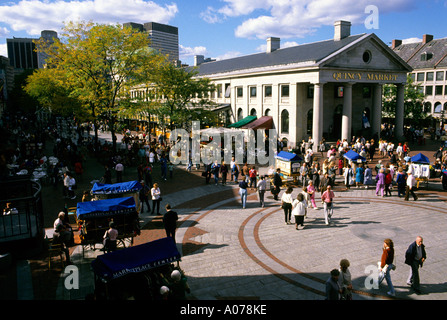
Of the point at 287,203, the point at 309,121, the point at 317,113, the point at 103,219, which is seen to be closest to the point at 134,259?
the point at 103,219

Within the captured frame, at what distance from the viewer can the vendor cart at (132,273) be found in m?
8.12

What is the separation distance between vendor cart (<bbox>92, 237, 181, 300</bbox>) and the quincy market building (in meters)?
31.5

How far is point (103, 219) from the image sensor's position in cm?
1289

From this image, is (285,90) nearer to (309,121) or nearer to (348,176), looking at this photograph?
(309,121)

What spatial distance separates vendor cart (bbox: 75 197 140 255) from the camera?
12417 mm

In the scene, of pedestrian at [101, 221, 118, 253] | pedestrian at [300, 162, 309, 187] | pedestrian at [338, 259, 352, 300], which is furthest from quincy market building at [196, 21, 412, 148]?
pedestrian at [338, 259, 352, 300]

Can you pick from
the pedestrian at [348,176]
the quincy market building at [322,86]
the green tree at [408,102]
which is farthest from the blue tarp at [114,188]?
the green tree at [408,102]

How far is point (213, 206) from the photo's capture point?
19.1 meters

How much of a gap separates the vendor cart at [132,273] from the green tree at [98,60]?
78.2 feet

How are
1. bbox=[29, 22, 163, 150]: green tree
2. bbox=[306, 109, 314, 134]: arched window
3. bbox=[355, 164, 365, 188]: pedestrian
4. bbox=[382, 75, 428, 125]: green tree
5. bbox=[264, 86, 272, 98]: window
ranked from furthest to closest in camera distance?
bbox=[382, 75, 428, 125]: green tree
bbox=[264, 86, 272, 98]: window
bbox=[306, 109, 314, 134]: arched window
bbox=[29, 22, 163, 150]: green tree
bbox=[355, 164, 365, 188]: pedestrian

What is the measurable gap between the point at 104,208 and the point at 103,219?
585mm

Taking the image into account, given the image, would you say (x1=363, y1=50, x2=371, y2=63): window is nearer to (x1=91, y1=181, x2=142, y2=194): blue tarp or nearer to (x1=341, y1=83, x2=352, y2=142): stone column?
(x1=341, y1=83, x2=352, y2=142): stone column

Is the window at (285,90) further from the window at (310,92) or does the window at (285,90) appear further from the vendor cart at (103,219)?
the vendor cart at (103,219)
